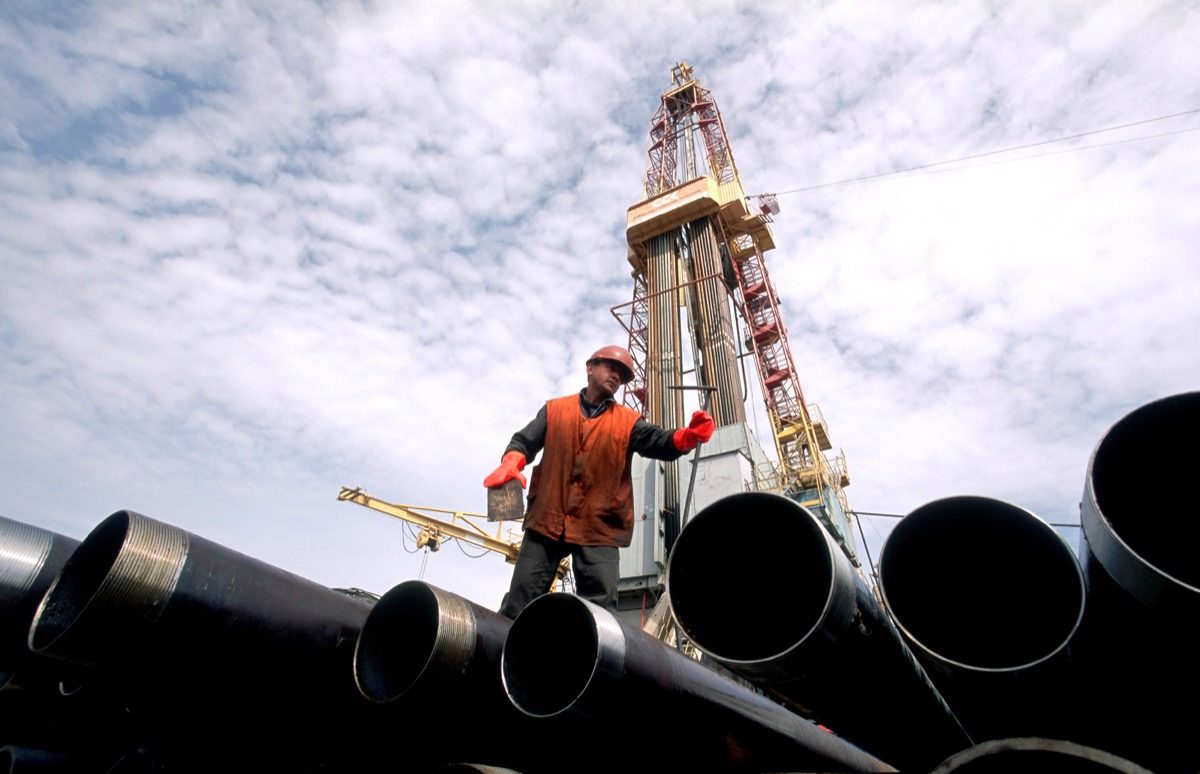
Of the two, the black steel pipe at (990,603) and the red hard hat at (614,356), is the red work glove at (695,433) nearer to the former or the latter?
the red hard hat at (614,356)

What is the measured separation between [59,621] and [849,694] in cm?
163

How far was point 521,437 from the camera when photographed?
312 cm

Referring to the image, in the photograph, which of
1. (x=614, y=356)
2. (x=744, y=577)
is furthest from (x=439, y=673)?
(x=614, y=356)

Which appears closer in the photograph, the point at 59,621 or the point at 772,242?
the point at 59,621

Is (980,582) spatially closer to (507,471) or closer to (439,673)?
(439,673)

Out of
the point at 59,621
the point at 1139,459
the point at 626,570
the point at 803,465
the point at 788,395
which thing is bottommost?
the point at 59,621

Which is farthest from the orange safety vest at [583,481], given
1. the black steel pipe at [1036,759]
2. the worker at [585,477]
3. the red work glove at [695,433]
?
the black steel pipe at [1036,759]

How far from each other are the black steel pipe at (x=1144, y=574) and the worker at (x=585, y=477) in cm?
171

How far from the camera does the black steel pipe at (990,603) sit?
1.15 meters

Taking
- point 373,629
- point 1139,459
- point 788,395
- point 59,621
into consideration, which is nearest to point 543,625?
point 373,629

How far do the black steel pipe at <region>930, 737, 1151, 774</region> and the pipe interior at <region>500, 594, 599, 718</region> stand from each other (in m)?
0.64

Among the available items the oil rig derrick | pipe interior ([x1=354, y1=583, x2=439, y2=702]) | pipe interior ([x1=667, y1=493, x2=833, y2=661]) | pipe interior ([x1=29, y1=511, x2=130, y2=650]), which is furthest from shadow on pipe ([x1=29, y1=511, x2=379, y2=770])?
the oil rig derrick

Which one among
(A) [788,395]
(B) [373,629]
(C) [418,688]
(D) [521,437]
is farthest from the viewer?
(A) [788,395]

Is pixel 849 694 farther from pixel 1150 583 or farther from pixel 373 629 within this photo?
pixel 373 629
